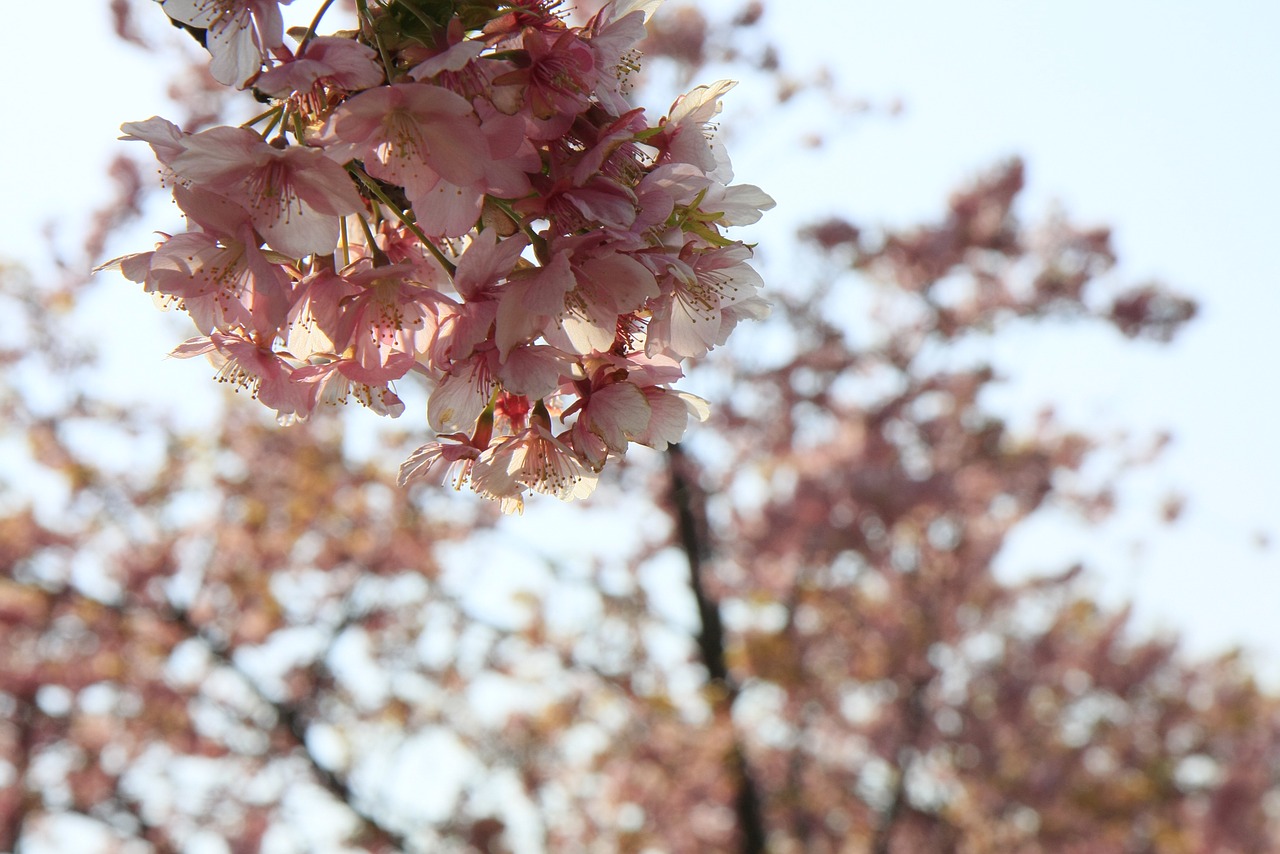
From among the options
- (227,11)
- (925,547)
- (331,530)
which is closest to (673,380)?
(227,11)

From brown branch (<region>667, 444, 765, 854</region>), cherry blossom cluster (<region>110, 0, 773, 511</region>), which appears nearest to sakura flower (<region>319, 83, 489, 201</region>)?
cherry blossom cluster (<region>110, 0, 773, 511</region>)

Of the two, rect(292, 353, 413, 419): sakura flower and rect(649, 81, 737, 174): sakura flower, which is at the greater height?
rect(649, 81, 737, 174): sakura flower

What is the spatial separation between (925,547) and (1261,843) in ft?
28.3

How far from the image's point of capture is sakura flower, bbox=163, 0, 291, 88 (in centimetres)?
103

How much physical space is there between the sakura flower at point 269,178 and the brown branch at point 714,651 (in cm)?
547

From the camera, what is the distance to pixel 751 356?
7445 mm

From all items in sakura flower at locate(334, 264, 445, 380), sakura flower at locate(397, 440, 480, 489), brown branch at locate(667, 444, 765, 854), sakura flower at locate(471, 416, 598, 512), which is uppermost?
brown branch at locate(667, 444, 765, 854)

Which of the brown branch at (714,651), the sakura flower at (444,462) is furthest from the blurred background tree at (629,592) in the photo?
the sakura flower at (444,462)

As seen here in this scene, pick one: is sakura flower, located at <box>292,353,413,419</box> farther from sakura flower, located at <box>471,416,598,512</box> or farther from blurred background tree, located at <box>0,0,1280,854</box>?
blurred background tree, located at <box>0,0,1280,854</box>

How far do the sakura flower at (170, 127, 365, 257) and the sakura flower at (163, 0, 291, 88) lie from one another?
0.08m

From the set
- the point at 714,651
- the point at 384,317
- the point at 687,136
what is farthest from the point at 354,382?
the point at 714,651

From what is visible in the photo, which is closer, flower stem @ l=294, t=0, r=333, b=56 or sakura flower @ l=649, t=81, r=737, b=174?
flower stem @ l=294, t=0, r=333, b=56

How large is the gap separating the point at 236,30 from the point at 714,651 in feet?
19.6

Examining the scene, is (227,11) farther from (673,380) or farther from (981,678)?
(981,678)
